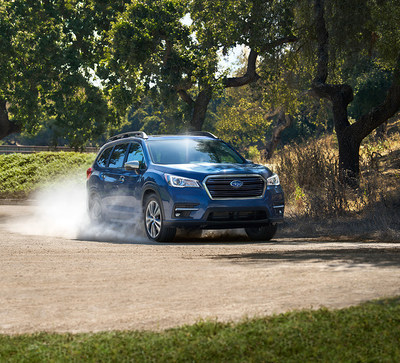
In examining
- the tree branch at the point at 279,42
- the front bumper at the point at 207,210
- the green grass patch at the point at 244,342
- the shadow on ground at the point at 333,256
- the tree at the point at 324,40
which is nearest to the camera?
the green grass patch at the point at 244,342

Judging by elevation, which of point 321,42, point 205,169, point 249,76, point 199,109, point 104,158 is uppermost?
point 321,42

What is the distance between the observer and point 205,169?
40.9 ft

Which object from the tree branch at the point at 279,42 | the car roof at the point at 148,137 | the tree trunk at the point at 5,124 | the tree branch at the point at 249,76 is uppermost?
the tree branch at the point at 279,42

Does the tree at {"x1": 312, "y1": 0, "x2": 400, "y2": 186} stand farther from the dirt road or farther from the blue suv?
the dirt road

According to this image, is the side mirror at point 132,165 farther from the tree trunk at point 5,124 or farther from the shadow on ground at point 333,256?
the tree trunk at point 5,124

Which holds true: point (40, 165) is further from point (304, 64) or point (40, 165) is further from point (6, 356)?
point (6, 356)

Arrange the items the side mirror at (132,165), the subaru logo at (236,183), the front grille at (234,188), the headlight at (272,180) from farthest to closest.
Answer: the side mirror at (132,165), the headlight at (272,180), the subaru logo at (236,183), the front grille at (234,188)

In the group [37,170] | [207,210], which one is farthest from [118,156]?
[37,170]

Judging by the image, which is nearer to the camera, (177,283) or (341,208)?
(177,283)

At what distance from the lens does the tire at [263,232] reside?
13.2 m

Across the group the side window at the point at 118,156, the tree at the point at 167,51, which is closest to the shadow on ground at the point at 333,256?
the side window at the point at 118,156

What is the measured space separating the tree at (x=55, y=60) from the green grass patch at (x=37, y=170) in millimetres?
12537

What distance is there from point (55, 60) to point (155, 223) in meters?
33.7

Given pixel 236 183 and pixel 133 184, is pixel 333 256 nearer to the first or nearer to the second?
pixel 236 183
